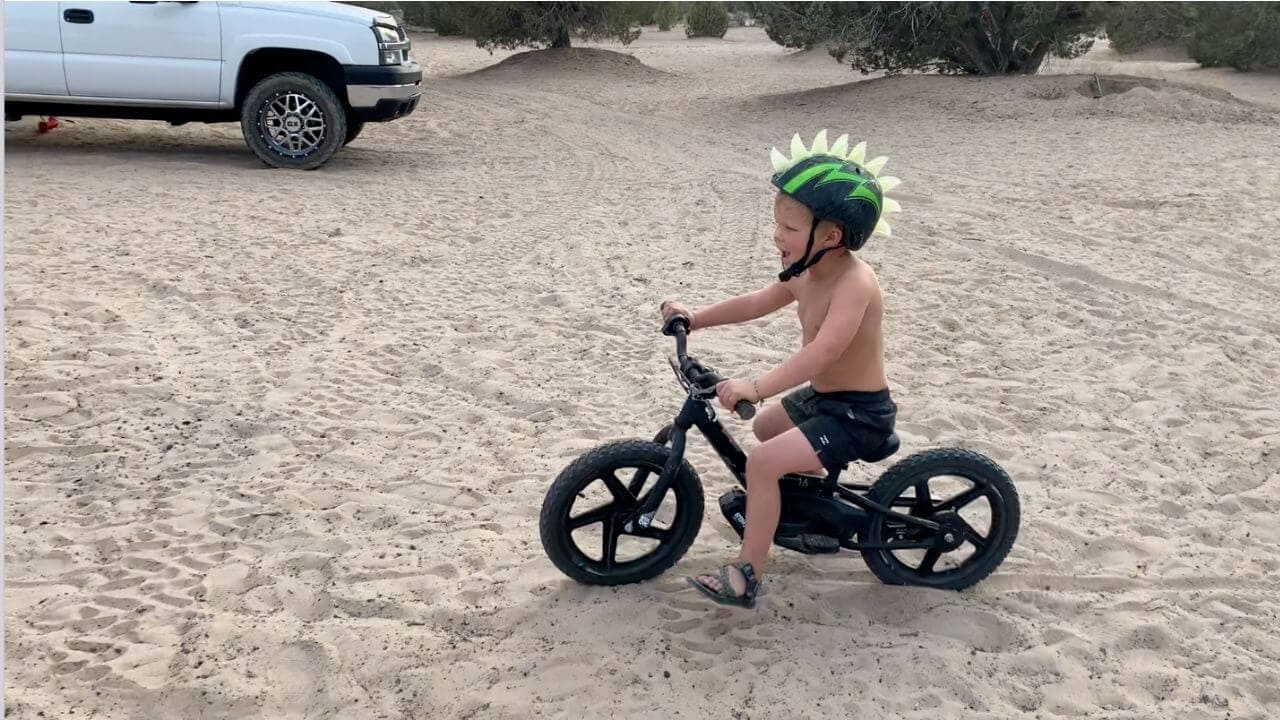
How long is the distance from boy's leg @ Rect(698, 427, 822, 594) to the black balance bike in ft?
0.51

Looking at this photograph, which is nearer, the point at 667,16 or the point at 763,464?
the point at 763,464

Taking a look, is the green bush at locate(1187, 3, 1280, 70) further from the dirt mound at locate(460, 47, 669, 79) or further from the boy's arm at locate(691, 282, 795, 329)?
the boy's arm at locate(691, 282, 795, 329)

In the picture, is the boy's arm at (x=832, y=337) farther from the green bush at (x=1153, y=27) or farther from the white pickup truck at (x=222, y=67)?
the green bush at (x=1153, y=27)

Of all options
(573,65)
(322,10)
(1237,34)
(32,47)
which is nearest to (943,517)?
(322,10)

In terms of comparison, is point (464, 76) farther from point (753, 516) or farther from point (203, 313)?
point (753, 516)

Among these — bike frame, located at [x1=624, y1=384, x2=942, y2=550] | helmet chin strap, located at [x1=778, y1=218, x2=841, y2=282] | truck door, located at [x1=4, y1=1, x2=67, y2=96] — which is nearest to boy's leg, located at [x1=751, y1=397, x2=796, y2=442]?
bike frame, located at [x1=624, y1=384, x2=942, y2=550]

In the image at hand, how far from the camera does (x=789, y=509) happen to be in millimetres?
3455

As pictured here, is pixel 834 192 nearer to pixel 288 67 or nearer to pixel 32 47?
pixel 288 67

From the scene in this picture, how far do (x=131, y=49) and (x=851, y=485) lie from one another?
834 centimetres

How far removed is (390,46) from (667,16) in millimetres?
23299

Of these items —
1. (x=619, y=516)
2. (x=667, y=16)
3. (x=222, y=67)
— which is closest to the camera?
(x=619, y=516)

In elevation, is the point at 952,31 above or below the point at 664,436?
above

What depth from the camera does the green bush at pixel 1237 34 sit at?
18859 mm

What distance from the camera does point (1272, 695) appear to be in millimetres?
3086
